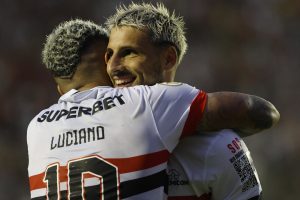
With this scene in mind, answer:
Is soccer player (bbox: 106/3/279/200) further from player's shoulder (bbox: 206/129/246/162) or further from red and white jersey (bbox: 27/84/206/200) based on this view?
red and white jersey (bbox: 27/84/206/200)

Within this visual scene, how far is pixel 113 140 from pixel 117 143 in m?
0.02

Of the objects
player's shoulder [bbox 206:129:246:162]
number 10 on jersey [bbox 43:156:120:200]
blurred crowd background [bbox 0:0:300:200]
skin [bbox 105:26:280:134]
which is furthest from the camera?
blurred crowd background [bbox 0:0:300:200]

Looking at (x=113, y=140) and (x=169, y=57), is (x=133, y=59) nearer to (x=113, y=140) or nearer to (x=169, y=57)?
(x=169, y=57)

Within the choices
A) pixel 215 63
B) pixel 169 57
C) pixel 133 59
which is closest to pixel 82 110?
pixel 133 59

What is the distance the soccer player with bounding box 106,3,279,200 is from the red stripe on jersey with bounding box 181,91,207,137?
2.3 inches

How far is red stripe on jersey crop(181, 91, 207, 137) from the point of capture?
299 cm

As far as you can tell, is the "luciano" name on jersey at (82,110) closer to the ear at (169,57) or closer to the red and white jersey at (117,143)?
the red and white jersey at (117,143)

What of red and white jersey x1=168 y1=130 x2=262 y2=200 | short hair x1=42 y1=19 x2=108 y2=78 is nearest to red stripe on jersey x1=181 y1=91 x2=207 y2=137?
red and white jersey x1=168 y1=130 x2=262 y2=200

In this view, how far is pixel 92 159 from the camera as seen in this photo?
2.94 metres

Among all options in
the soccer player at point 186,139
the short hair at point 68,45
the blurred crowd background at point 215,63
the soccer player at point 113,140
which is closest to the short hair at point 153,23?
the soccer player at point 186,139

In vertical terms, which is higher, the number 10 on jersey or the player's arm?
the player's arm

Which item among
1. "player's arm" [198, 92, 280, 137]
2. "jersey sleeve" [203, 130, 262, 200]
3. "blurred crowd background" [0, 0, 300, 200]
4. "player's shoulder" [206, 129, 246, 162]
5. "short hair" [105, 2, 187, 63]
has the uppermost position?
"short hair" [105, 2, 187, 63]

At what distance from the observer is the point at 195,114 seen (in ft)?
9.80
